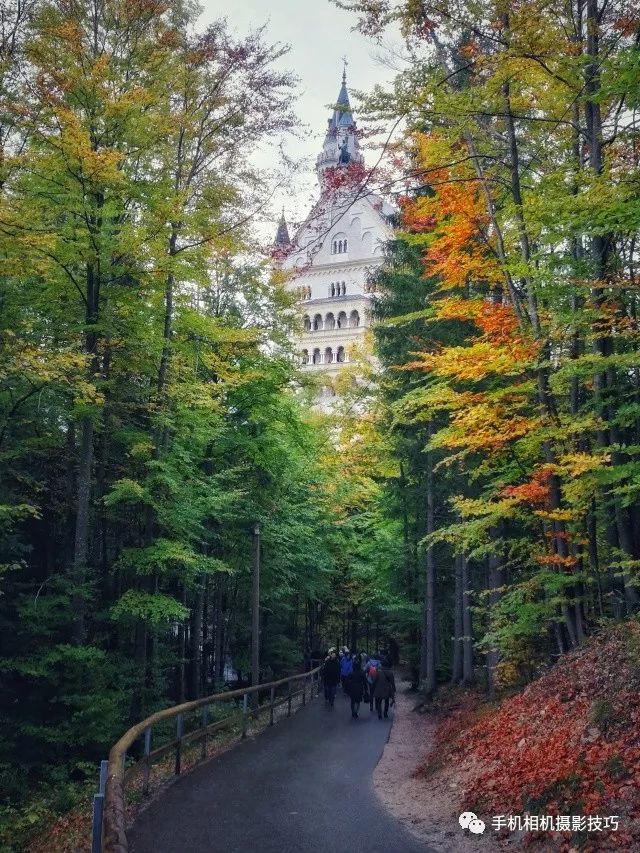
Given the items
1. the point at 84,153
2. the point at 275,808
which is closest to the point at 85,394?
the point at 84,153

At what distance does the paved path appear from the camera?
21.9ft

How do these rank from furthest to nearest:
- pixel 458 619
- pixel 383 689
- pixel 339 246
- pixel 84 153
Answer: pixel 339 246 → pixel 458 619 → pixel 383 689 → pixel 84 153

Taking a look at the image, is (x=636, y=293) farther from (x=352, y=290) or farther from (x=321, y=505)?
(x=352, y=290)

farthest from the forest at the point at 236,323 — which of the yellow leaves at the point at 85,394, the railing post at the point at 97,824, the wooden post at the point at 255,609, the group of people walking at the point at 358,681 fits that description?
the railing post at the point at 97,824

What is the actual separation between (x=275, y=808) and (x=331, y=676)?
13787 millimetres

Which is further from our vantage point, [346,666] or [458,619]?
[346,666]

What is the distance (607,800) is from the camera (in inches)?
232

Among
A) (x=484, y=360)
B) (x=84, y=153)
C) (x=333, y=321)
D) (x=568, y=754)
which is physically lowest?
(x=568, y=754)

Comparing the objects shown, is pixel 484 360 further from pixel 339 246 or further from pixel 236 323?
pixel 339 246

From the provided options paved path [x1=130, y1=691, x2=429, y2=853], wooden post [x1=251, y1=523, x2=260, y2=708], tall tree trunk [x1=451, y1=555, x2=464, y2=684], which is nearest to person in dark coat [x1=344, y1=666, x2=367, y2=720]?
wooden post [x1=251, y1=523, x2=260, y2=708]

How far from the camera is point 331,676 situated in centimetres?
2139

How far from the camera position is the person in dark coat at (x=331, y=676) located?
21.1 metres

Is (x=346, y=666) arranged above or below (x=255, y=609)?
below

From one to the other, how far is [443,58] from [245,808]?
11.9 metres
